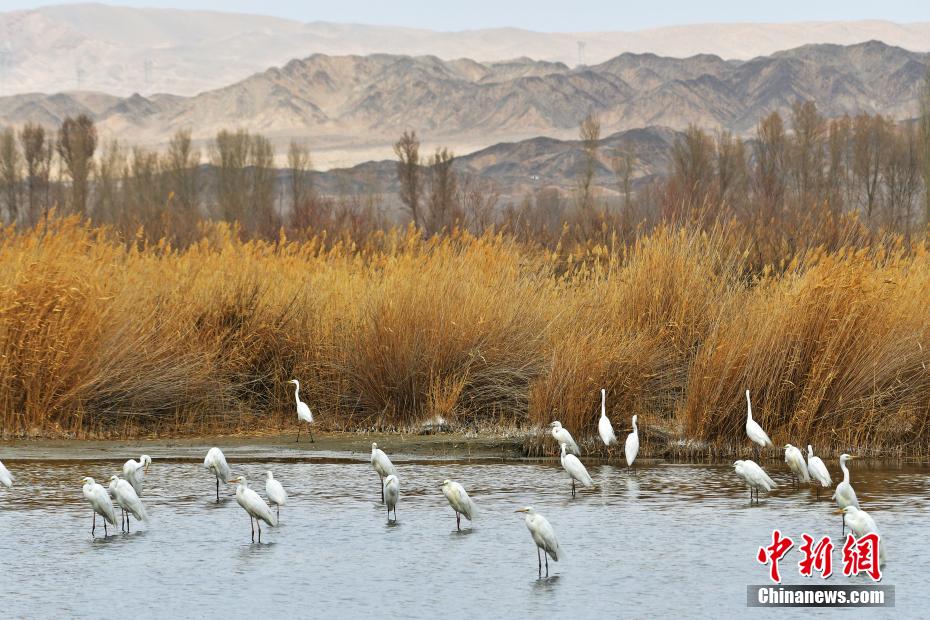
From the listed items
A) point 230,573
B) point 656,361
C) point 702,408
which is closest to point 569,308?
point 656,361

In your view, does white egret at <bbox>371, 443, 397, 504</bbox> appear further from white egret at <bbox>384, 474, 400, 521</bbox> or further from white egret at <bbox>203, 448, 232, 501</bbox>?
white egret at <bbox>203, 448, 232, 501</bbox>

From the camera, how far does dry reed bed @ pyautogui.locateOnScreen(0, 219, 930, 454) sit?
13.2 metres

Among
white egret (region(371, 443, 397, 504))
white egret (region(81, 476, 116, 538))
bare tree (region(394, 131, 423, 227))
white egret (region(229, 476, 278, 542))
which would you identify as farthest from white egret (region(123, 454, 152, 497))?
bare tree (region(394, 131, 423, 227))

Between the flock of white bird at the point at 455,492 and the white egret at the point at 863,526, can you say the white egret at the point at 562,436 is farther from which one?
the white egret at the point at 863,526

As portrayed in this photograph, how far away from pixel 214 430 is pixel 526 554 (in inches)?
291

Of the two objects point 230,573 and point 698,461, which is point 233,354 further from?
point 230,573

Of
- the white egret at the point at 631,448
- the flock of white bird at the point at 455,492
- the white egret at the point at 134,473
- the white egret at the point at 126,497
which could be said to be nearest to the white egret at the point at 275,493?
the flock of white bird at the point at 455,492

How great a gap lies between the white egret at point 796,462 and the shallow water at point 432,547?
210 mm

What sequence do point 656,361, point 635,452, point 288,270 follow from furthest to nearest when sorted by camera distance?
1. point 288,270
2. point 656,361
3. point 635,452

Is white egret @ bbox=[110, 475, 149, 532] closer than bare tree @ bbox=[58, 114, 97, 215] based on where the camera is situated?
Yes

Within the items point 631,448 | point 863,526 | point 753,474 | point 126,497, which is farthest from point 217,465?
point 863,526

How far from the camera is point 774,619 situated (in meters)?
7.44

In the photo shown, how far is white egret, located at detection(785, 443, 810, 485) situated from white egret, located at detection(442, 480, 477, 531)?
2.98 m

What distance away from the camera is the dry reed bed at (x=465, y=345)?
13.2 metres
